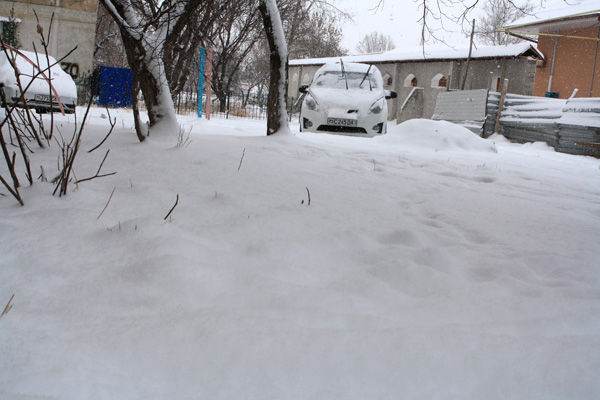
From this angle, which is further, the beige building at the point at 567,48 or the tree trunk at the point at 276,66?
the beige building at the point at 567,48

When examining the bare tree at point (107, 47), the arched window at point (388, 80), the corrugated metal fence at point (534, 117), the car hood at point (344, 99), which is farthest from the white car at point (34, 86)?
the arched window at point (388, 80)

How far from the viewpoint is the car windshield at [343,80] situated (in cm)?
984

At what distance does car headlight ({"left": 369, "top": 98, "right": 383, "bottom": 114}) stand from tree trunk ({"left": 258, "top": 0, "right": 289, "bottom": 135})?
8.73ft

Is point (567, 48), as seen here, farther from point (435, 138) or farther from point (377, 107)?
point (377, 107)

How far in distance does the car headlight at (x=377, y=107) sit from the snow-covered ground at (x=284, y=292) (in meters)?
5.59

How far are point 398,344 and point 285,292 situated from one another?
58 cm

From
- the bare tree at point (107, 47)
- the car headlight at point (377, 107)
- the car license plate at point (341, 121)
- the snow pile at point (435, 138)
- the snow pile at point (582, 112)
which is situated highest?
the bare tree at point (107, 47)

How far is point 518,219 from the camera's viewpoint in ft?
11.0

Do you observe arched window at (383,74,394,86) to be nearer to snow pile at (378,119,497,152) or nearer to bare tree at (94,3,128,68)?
bare tree at (94,3,128,68)

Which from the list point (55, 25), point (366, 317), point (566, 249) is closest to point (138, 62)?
point (366, 317)

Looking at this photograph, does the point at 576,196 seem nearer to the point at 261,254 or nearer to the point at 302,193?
the point at 302,193

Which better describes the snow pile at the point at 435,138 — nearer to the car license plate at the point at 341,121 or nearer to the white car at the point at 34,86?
the car license plate at the point at 341,121

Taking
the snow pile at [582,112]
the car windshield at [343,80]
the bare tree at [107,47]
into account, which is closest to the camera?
the car windshield at [343,80]

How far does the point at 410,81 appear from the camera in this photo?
27188 mm
